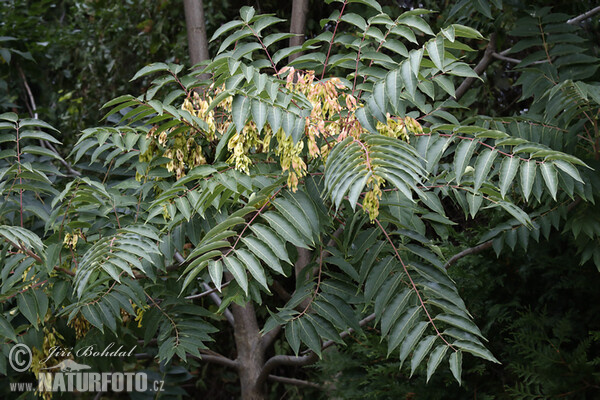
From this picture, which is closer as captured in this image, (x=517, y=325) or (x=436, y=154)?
(x=436, y=154)

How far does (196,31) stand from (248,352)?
164 centimetres

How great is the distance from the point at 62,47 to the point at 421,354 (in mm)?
Answer: 3970

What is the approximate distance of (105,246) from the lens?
1.75 m

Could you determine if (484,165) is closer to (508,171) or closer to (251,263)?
(508,171)

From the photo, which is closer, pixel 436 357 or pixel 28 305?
pixel 436 357

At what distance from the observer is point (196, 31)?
320cm

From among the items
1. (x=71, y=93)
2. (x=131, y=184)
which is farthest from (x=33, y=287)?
(x=71, y=93)

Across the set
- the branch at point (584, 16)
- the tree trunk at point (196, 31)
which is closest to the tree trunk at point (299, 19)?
the tree trunk at point (196, 31)

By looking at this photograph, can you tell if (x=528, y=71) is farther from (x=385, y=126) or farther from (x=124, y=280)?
(x=124, y=280)

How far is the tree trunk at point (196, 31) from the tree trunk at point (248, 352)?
1.28 meters

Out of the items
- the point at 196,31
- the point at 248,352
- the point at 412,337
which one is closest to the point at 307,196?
the point at 412,337

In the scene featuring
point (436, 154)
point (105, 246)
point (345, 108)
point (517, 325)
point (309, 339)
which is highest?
point (345, 108)

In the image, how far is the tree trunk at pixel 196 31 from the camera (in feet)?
10.4

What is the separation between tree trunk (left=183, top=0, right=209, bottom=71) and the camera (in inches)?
125
